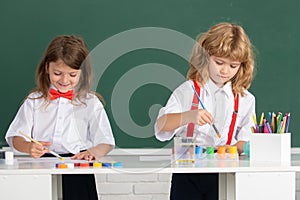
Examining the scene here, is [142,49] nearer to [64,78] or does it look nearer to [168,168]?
[64,78]

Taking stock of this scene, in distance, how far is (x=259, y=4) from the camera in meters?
3.35

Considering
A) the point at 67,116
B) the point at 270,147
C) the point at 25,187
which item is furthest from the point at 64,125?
the point at 270,147

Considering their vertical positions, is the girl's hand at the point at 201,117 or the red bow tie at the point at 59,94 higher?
the red bow tie at the point at 59,94

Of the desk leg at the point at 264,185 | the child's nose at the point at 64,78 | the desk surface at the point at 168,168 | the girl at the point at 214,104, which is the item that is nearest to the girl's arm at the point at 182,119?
the girl at the point at 214,104

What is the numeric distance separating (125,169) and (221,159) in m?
0.40

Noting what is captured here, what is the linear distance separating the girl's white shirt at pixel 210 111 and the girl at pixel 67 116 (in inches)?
10.5

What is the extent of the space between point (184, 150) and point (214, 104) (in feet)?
1.26

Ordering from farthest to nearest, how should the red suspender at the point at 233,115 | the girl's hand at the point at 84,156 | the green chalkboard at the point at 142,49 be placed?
1. the green chalkboard at the point at 142,49
2. the red suspender at the point at 233,115
3. the girl's hand at the point at 84,156

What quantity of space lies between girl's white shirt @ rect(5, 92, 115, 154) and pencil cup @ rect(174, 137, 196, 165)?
0.37 meters

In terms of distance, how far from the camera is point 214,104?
9.23ft

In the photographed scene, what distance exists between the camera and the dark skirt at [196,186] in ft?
8.89

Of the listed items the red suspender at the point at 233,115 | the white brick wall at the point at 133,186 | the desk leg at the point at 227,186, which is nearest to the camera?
the desk leg at the point at 227,186

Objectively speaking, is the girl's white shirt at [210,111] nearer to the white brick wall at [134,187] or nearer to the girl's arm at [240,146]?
the girl's arm at [240,146]

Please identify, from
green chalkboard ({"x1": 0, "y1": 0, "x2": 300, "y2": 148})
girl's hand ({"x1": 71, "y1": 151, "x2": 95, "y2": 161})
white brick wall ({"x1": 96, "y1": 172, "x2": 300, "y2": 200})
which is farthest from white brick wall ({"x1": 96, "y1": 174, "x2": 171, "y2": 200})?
girl's hand ({"x1": 71, "y1": 151, "x2": 95, "y2": 161})
